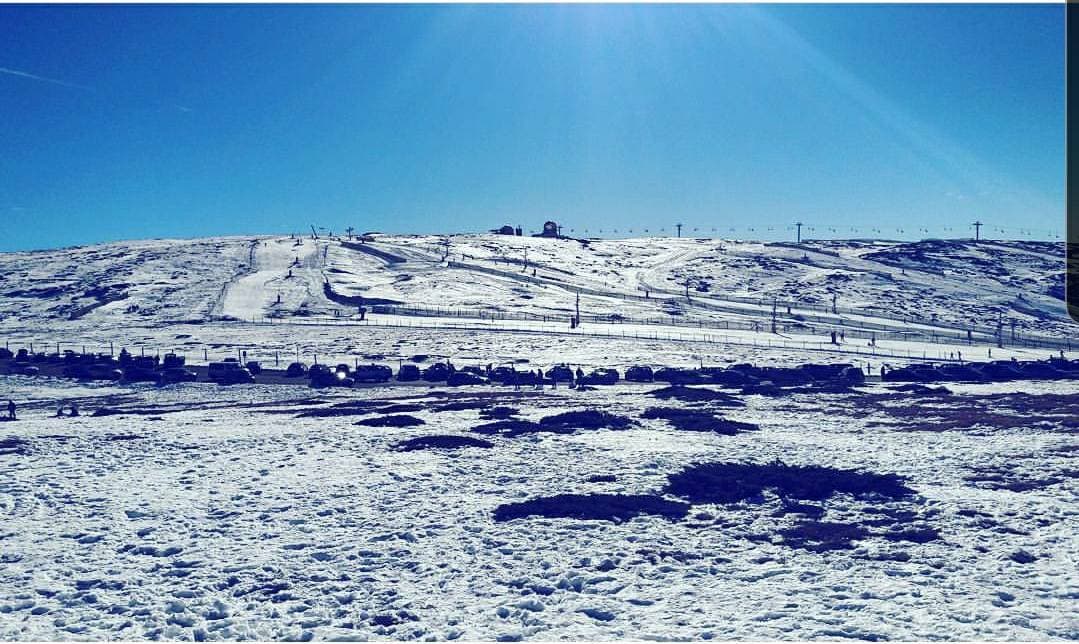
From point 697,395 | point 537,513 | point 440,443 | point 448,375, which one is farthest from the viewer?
point 448,375

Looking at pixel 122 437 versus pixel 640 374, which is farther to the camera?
pixel 640 374

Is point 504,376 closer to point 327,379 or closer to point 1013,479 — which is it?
point 327,379

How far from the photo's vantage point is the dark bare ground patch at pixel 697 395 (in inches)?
1336

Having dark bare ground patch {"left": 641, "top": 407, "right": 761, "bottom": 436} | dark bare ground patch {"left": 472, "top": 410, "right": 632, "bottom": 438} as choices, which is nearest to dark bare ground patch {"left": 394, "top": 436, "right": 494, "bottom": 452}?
dark bare ground patch {"left": 472, "top": 410, "right": 632, "bottom": 438}

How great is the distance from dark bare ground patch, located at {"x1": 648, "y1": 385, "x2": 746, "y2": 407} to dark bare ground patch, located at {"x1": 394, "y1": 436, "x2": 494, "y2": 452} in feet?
43.9

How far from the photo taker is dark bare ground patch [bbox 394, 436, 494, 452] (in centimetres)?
2338

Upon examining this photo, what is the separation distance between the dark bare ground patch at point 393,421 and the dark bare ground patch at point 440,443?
303cm

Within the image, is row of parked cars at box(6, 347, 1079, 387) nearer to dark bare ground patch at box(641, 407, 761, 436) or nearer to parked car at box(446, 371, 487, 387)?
parked car at box(446, 371, 487, 387)

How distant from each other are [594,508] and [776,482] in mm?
5298

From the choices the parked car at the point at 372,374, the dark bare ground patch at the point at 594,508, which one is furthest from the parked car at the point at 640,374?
the dark bare ground patch at the point at 594,508

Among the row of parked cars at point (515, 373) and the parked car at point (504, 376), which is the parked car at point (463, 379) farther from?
the parked car at point (504, 376)

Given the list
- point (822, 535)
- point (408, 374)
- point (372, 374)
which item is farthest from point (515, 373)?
point (822, 535)

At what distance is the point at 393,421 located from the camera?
28.2 meters

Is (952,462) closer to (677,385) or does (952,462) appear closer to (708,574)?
(708,574)
